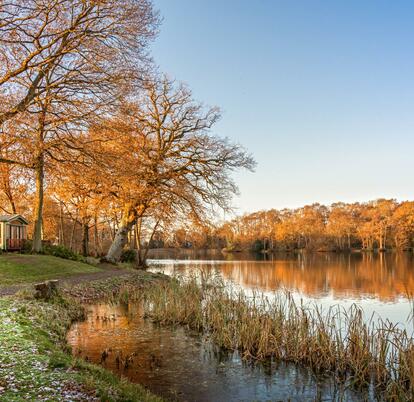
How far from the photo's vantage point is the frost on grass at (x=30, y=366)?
18.1ft

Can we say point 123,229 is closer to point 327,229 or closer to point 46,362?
point 46,362

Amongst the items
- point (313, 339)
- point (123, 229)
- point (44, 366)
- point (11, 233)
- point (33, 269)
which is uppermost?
point (123, 229)

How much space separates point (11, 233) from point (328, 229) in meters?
75.6

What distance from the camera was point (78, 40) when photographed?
13.8 m

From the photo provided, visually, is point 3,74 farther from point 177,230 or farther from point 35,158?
point 177,230

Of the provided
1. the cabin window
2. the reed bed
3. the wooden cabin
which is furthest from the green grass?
the reed bed

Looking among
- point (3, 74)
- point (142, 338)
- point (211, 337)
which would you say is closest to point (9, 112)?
point (3, 74)

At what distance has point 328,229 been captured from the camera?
308ft

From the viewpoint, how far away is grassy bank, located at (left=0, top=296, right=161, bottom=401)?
5617mm

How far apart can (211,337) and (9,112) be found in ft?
31.2

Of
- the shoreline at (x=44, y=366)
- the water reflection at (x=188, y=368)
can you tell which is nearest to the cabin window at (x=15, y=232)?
the shoreline at (x=44, y=366)

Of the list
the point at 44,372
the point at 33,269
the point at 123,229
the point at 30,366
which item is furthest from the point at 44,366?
the point at 123,229

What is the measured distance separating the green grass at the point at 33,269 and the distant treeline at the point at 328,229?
5485 cm

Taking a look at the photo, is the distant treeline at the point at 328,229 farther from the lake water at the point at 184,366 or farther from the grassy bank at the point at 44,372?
the grassy bank at the point at 44,372
